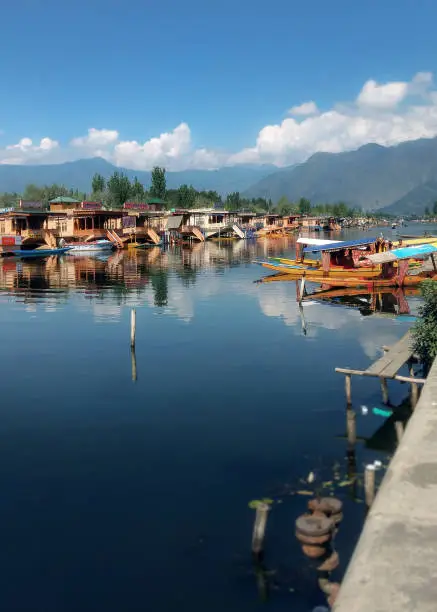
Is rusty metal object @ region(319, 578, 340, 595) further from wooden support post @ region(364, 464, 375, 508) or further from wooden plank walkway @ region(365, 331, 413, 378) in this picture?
wooden plank walkway @ region(365, 331, 413, 378)

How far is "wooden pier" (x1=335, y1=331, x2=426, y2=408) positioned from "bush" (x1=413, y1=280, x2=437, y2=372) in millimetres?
444

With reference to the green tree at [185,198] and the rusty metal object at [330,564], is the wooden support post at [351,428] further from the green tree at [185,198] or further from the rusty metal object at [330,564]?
the green tree at [185,198]

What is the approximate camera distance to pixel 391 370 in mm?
18719

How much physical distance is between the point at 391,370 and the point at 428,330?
10.5 feet

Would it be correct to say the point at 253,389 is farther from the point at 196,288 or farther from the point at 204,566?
the point at 196,288

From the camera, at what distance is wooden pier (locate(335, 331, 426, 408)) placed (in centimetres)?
1806

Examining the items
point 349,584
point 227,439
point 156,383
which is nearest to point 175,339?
point 156,383

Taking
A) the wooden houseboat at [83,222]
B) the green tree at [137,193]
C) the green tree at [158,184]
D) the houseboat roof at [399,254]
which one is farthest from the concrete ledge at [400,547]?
the green tree at [158,184]

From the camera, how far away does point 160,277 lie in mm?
57438

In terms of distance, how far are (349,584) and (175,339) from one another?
22.7 meters

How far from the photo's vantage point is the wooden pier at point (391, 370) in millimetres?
18062

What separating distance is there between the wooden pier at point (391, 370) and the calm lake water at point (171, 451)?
1048 millimetres

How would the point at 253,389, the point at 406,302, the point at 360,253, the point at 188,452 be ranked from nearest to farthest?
the point at 188,452 → the point at 253,389 → the point at 406,302 → the point at 360,253

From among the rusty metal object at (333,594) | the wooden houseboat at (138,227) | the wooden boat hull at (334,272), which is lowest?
the rusty metal object at (333,594)
